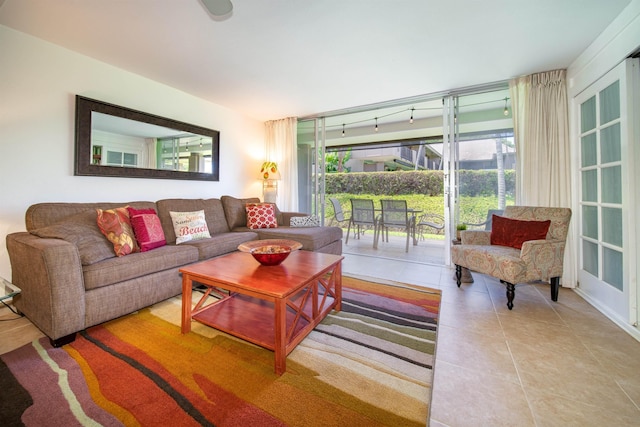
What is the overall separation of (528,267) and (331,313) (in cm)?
171

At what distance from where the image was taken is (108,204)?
8.42 ft

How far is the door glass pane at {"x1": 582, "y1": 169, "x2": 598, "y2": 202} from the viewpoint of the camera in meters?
2.36

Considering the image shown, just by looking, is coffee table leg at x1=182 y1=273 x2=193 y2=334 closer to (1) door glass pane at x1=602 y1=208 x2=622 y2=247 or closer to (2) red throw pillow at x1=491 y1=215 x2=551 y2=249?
(2) red throw pillow at x1=491 y1=215 x2=551 y2=249

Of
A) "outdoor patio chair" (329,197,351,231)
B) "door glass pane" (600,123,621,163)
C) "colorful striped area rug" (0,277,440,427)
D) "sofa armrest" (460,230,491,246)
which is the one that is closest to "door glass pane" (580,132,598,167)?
"door glass pane" (600,123,621,163)

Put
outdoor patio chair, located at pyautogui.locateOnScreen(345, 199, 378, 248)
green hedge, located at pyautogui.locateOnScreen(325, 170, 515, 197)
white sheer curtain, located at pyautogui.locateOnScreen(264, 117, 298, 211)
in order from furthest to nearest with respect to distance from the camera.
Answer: green hedge, located at pyautogui.locateOnScreen(325, 170, 515, 197), outdoor patio chair, located at pyautogui.locateOnScreen(345, 199, 378, 248), white sheer curtain, located at pyautogui.locateOnScreen(264, 117, 298, 211)

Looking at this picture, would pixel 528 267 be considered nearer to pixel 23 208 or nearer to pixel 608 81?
pixel 608 81

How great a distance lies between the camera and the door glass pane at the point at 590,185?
236 centimetres

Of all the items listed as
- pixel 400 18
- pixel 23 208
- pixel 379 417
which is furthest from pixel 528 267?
pixel 23 208

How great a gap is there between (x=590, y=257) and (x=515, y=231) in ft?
2.24

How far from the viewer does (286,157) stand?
4.63m

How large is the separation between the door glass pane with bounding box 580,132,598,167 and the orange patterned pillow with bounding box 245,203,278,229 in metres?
3.55

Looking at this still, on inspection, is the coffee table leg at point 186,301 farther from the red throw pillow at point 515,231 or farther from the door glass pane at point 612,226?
the door glass pane at point 612,226

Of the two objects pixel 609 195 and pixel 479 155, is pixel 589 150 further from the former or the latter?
pixel 479 155

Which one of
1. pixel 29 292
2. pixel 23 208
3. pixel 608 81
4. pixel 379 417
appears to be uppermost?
pixel 608 81
